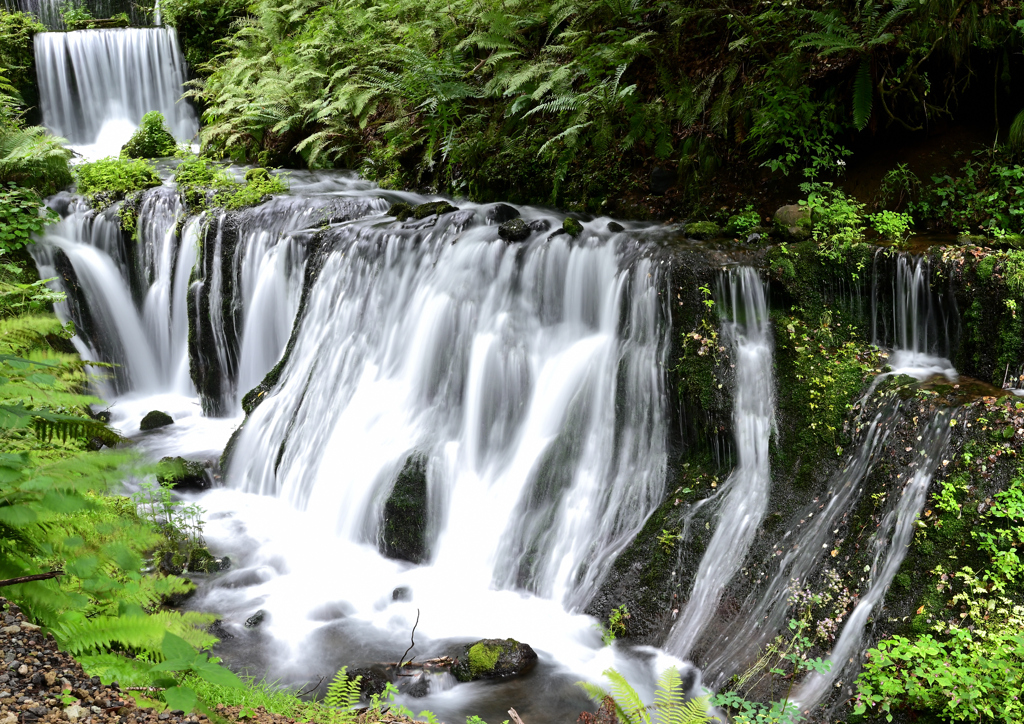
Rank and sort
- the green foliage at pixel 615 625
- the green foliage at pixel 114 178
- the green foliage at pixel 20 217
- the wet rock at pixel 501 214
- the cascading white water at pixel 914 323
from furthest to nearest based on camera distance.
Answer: the green foliage at pixel 114 178 → the green foliage at pixel 20 217 → the wet rock at pixel 501 214 → the cascading white water at pixel 914 323 → the green foliage at pixel 615 625

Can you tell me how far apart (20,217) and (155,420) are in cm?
381

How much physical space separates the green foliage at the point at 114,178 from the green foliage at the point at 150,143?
192 centimetres

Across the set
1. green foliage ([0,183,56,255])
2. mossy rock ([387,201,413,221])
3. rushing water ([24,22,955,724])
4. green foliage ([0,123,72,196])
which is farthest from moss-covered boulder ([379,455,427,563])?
green foliage ([0,123,72,196])

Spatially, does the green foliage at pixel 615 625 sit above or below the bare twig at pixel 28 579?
below

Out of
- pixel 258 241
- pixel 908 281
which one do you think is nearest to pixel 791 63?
pixel 908 281

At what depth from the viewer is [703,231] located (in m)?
7.39

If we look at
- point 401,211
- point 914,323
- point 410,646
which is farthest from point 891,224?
point 401,211

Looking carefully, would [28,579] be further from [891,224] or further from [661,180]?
[661,180]

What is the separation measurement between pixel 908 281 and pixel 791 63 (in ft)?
9.35

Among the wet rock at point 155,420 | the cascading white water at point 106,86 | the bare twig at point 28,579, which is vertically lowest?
the wet rock at point 155,420

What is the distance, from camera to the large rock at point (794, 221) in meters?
6.75

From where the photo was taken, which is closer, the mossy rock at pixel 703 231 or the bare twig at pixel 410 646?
the bare twig at pixel 410 646

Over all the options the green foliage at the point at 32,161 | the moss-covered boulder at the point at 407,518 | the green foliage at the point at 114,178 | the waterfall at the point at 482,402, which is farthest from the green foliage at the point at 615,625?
the green foliage at the point at 32,161

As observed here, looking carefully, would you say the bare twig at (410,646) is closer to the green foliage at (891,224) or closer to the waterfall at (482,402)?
the waterfall at (482,402)
